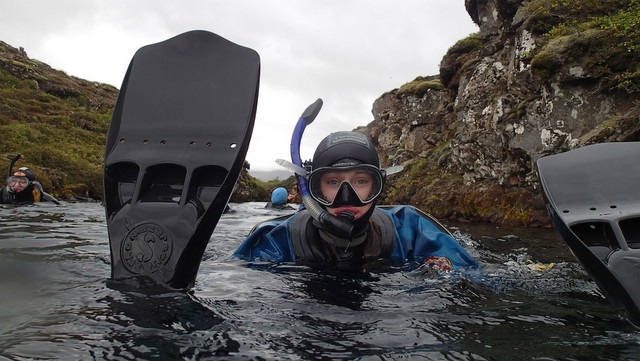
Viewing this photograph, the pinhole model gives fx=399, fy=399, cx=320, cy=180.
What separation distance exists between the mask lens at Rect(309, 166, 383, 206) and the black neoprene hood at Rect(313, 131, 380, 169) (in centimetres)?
8

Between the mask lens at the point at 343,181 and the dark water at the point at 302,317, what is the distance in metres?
0.60

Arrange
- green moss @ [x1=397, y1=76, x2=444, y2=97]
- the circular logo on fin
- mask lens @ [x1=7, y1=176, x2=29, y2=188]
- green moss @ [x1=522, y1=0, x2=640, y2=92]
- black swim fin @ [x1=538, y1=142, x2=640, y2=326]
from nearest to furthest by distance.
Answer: black swim fin @ [x1=538, y1=142, x2=640, y2=326]
the circular logo on fin
green moss @ [x1=522, y1=0, x2=640, y2=92]
mask lens @ [x1=7, y1=176, x2=29, y2=188]
green moss @ [x1=397, y1=76, x2=444, y2=97]

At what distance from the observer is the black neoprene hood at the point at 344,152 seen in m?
3.19

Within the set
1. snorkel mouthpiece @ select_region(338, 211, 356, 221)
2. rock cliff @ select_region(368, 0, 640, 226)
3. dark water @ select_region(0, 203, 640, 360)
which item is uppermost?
rock cliff @ select_region(368, 0, 640, 226)

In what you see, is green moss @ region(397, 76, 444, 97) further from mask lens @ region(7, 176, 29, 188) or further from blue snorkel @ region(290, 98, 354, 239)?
blue snorkel @ region(290, 98, 354, 239)

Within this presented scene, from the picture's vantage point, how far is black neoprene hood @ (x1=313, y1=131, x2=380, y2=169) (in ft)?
10.5

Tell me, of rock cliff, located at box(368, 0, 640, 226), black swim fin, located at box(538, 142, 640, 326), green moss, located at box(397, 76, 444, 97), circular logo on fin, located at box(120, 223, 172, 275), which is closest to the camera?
black swim fin, located at box(538, 142, 640, 326)

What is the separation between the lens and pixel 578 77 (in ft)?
30.6

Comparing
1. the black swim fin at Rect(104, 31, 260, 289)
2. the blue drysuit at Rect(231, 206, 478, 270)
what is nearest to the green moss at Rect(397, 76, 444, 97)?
the blue drysuit at Rect(231, 206, 478, 270)

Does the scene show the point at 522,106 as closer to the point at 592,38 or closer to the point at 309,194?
the point at 592,38

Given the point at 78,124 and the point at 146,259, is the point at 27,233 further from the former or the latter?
the point at 78,124

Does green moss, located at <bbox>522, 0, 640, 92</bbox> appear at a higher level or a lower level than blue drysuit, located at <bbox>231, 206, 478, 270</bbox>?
higher

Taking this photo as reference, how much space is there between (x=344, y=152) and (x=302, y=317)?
5.01 feet

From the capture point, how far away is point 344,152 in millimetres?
3199
